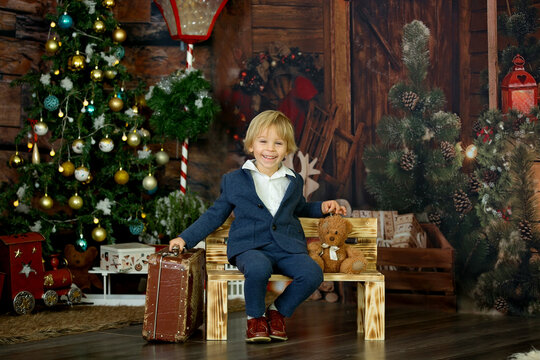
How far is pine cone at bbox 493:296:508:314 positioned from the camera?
161 inches

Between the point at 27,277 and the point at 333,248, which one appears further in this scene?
→ the point at 27,277

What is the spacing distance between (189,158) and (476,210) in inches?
88.9

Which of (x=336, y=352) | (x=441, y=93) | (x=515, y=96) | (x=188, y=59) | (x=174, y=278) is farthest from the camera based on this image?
(x=188, y=59)

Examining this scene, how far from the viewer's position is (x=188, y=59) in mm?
5066

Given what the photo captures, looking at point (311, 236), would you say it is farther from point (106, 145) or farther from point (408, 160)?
point (106, 145)

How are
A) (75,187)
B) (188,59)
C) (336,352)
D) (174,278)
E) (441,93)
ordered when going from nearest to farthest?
(336,352), (174,278), (441,93), (75,187), (188,59)

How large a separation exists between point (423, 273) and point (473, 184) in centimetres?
64

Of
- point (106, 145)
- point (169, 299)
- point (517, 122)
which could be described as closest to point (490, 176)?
point (517, 122)

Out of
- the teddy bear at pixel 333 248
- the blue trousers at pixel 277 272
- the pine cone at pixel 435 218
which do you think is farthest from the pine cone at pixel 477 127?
the blue trousers at pixel 277 272

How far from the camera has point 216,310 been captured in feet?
10.9

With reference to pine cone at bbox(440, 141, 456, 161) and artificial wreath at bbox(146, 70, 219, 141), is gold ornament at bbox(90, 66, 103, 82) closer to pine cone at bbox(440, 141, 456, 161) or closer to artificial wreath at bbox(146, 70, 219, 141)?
artificial wreath at bbox(146, 70, 219, 141)

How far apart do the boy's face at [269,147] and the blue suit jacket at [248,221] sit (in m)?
0.11

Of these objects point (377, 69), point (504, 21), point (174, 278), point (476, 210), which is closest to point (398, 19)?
point (377, 69)

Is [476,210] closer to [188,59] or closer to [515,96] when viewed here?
[515,96]
